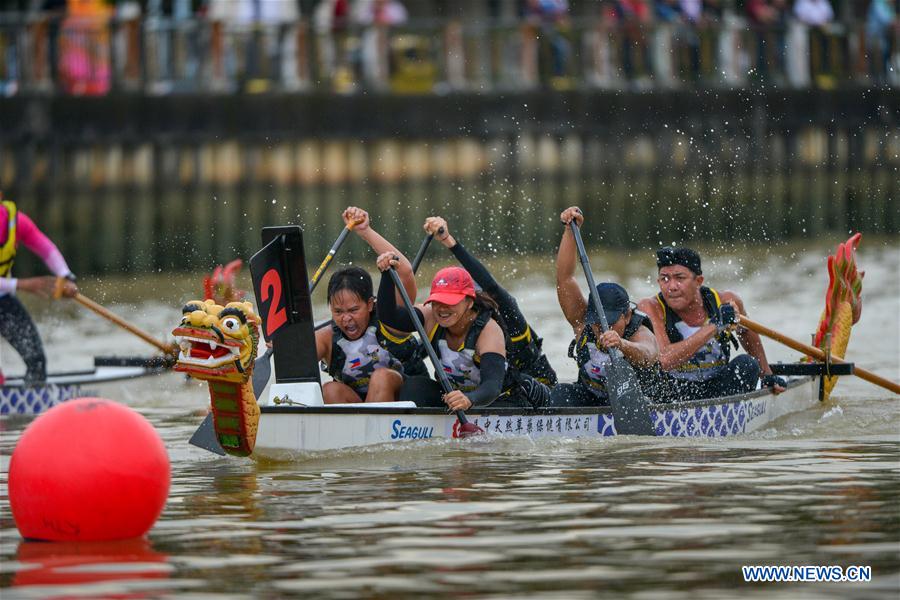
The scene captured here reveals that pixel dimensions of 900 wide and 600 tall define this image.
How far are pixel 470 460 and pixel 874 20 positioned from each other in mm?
24712

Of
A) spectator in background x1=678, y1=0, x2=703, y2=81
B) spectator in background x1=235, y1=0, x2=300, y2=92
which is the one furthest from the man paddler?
spectator in background x1=678, y1=0, x2=703, y2=81

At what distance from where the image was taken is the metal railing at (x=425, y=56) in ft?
103

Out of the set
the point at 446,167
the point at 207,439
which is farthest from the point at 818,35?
the point at 207,439

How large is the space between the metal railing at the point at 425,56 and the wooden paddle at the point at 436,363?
1788 centimetres

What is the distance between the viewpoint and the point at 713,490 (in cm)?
1170

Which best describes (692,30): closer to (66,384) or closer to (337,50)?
A: (337,50)

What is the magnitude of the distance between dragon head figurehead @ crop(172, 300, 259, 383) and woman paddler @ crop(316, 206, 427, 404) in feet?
6.12

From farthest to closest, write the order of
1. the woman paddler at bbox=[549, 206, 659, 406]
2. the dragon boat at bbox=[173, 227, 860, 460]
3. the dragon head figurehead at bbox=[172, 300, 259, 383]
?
the woman paddler at bbox=[549, 206, 659, 406]
the dragon boat at bbox=[173, 227, 860, 460]
the dragon head figurehead at bbox=[172, 300, 259, 383]

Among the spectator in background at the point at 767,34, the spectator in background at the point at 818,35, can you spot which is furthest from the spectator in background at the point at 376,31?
the spectator in background at the point at 818,35

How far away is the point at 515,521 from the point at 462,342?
10.9 ft

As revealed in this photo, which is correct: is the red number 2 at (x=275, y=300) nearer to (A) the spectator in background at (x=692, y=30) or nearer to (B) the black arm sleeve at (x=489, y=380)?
(B) the black arm sleeve at (x=489, y=380)

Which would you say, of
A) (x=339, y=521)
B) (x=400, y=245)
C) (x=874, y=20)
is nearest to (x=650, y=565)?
(x=339, y=521)

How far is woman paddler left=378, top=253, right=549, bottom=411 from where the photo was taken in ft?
44.7

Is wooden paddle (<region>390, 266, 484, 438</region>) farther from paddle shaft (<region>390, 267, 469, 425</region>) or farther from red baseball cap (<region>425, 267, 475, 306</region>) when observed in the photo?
red baseball cap (<region>425, 267, 475, 306</region>)
